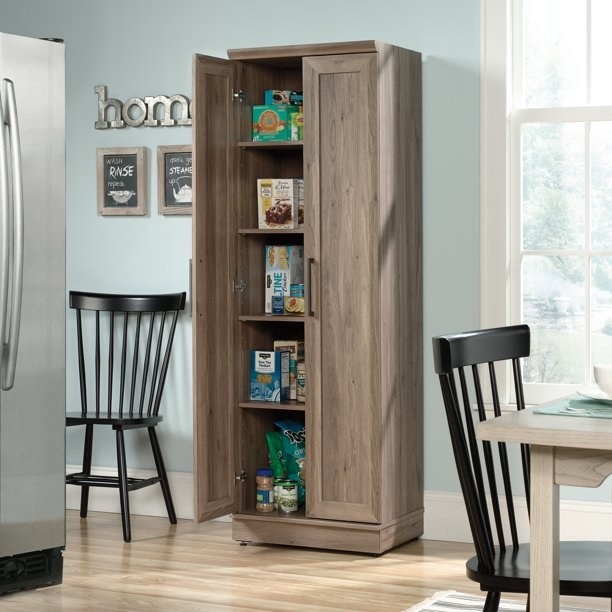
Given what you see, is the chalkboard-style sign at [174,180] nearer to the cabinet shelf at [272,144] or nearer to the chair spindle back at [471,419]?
the cabinet shelf at [272,144]

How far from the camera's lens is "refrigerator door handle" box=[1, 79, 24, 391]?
11.4 ft

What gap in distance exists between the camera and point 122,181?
492cm

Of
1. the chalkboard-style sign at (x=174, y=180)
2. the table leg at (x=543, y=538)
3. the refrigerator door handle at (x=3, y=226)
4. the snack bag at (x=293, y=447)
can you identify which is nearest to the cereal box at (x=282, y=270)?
the snack bag at (x=293, y=447)

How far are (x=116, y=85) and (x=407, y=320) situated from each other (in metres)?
1.72

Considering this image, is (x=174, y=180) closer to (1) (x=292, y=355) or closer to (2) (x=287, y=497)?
(1) (x=292, y=355)

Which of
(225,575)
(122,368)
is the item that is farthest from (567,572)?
Answer: (122,368)

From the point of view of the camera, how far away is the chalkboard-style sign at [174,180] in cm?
478

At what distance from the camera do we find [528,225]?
169 inches

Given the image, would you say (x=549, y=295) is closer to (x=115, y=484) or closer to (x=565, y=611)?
(x=565, y=611)

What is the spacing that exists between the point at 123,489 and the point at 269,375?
2.45 feet

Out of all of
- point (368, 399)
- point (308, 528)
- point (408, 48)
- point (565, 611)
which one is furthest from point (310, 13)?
point (565, 611)

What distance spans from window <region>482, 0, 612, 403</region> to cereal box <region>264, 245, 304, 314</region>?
72cm

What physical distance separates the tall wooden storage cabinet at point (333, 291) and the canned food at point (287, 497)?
31 millimetres

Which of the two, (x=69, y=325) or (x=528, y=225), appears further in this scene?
(x=69, y=325)
